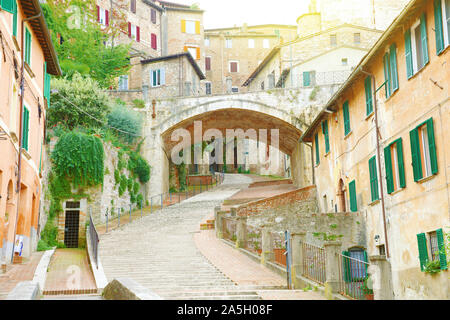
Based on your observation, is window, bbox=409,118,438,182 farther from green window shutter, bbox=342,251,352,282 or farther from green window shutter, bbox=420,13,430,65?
green window shutter, bbox=342,251,352,282

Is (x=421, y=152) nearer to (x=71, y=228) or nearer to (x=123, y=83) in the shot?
(x=71, y=228)

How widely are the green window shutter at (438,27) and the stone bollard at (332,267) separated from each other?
5.18 m

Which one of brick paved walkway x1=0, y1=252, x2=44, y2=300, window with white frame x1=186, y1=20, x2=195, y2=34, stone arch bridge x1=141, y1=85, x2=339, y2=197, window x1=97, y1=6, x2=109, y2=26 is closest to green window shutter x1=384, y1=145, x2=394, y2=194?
A: brick paved walkway x1=0, y1=252, x2=44, y2=300

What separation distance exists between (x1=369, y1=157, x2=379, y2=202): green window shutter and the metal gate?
12213 mm

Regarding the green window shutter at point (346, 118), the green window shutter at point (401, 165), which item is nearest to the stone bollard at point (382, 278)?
the green window shutter at point (401, 165)

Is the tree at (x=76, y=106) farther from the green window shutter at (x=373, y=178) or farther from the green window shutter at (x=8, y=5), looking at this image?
the green window shutter at (x=373, y=178)

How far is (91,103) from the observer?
27.4 metres

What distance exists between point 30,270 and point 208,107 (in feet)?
67.0

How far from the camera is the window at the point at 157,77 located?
135 ft

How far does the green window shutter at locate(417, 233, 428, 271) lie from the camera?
13578 mm

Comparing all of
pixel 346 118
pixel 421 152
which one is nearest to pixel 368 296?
pixel 421 152

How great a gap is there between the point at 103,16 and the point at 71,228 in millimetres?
26328

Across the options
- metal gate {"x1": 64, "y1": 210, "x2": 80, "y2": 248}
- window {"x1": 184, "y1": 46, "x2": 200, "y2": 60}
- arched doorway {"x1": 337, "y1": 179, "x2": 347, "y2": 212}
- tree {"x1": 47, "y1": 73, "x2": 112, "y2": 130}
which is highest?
window {"x1": 184, "y1": 46, "x2": 200, "y2": 60}

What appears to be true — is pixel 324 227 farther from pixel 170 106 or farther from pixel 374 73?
pixel 170 106
